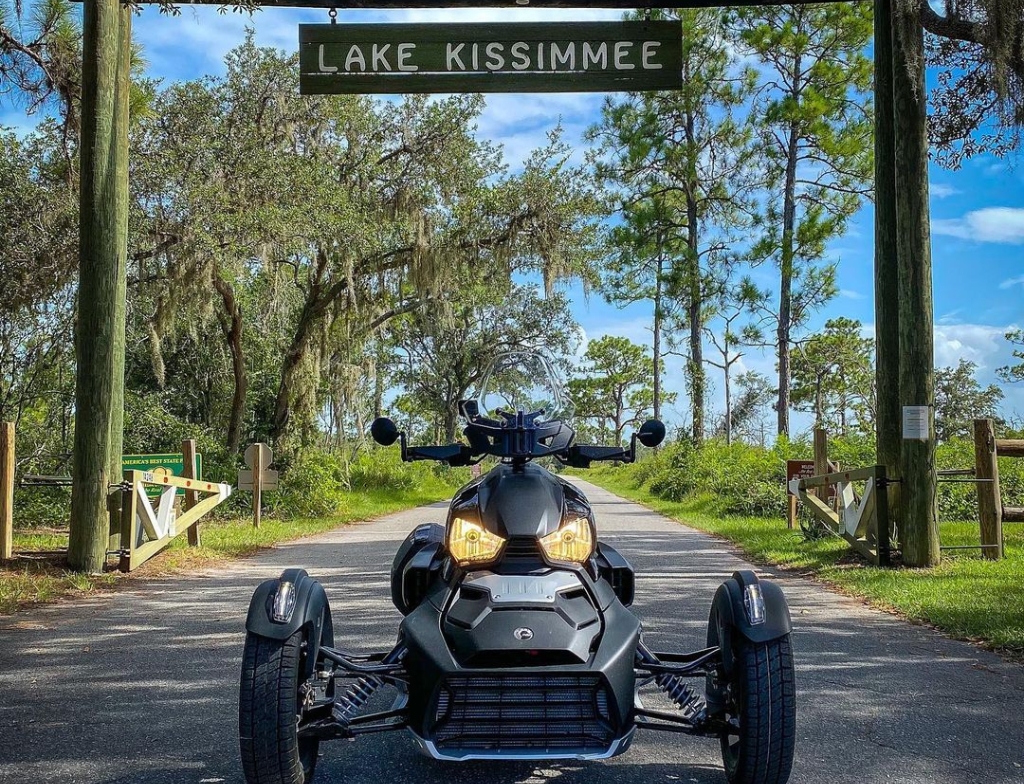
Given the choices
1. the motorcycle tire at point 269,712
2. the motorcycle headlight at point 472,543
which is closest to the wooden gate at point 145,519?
the motorcycle tire at point 269,712

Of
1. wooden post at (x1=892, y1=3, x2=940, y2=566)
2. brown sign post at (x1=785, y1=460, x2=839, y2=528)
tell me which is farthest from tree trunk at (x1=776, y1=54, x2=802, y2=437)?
wooden post at (x1=892, y1=3, x2=940, y2=566)

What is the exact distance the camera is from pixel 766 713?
9.46ft

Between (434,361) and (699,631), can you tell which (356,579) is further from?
(434,361)

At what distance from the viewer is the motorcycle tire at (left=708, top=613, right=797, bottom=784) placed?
9.47 ft

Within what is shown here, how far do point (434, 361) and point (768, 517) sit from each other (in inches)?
834

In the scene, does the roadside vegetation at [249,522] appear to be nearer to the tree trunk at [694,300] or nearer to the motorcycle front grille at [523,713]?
the motorcycle front grille at [523,713]

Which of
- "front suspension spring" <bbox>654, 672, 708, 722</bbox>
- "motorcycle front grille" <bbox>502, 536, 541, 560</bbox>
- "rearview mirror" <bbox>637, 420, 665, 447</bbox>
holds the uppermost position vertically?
"rearview mirror" <bbox>637, 420, 665, 447</bbox>

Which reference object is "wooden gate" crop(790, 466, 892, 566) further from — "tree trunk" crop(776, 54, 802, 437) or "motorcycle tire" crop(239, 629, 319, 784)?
"tree trunk" crop(776, 54, 802, 437)

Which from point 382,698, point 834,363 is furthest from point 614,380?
point 382,698


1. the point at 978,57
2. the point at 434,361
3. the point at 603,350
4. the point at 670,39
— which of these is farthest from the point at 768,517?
the point at 603,350

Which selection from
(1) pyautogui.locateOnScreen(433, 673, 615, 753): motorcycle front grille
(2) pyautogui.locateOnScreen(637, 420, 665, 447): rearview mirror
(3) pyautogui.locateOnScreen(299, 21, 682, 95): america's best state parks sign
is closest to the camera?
(1) pyautogui.locateOnScreen(433, 673, 615, 753): motorcycle front grille

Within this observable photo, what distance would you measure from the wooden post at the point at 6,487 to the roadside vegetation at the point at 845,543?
25.6 feet

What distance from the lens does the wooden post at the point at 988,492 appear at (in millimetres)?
9305

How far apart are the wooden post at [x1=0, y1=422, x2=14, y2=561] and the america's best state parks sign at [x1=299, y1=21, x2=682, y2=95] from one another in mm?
4605
